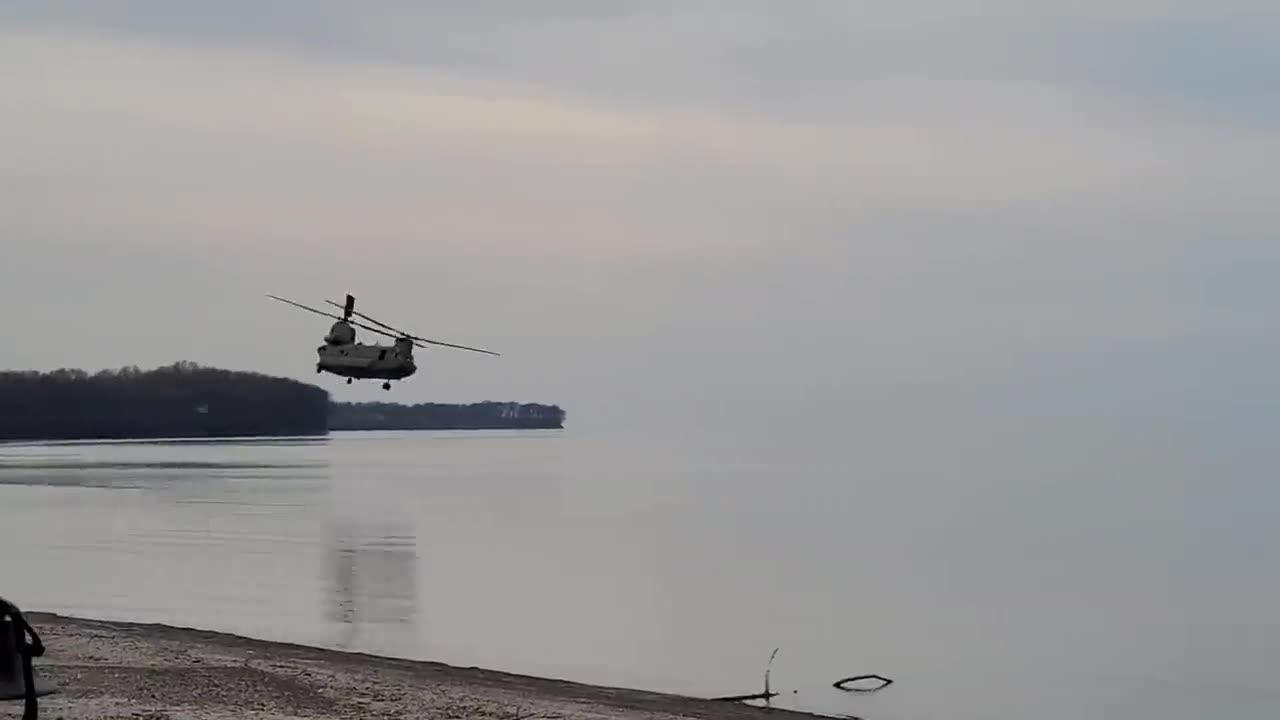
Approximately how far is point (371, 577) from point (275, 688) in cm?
2397

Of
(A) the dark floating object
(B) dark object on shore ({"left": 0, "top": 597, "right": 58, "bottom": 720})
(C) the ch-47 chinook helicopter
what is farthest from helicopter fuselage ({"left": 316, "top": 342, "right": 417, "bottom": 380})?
(B) dark object on shore ({"left": 0, "top": 597, "right": 58, "bottom": 720})

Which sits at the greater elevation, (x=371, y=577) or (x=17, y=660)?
(x=17, y=660)

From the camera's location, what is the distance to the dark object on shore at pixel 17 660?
22.7 ft

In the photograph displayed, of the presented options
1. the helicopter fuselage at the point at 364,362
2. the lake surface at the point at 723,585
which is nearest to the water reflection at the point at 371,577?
the lake surface at the point at 723,585

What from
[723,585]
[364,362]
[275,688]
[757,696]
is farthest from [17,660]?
[364,362]

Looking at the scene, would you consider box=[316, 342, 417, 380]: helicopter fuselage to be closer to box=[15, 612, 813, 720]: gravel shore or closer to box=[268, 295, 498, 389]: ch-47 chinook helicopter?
box=[268, 295, 498, 389]: ch-47 chinook helicopter

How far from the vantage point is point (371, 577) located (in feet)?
125

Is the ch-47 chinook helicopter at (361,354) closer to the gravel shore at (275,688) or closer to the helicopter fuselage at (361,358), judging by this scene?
the helicopter fuselage at (361,358)

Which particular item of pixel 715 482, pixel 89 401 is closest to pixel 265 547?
pixel 715 482

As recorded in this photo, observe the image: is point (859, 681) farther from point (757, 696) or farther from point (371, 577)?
point (371, 577)

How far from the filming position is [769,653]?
26.1 m

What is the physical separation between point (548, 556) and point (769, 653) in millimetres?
19576

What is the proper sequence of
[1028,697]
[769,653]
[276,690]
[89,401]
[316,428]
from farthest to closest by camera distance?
[316,428]
[89,401]
[769,653]
[1028,697]
[276,690]

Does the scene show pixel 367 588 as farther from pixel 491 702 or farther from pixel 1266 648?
pixel 491 702
